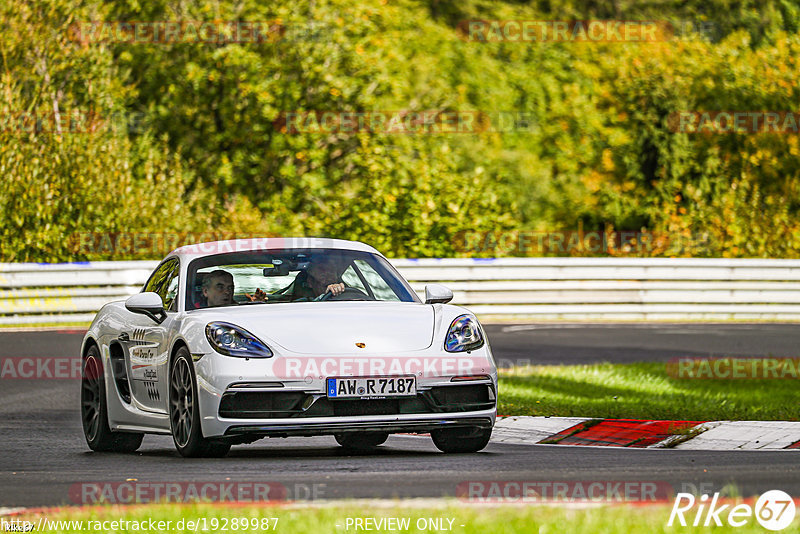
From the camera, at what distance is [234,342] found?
9.01 meters

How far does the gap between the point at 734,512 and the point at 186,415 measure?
4046mm

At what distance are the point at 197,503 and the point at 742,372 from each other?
35.3ft

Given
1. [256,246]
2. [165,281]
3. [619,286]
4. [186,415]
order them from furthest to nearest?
1. [619,286]
2. [165,281]
3. [256,246]
4. [186,415]

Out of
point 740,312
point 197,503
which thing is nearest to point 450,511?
point 197,503

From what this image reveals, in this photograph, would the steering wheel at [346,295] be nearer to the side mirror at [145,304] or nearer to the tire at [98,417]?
the side mirror at [145,304]

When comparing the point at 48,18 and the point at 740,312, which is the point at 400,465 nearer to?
the point at 740,312

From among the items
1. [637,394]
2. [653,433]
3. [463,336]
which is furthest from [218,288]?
[637,394]

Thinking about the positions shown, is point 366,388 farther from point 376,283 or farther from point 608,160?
point 608,160

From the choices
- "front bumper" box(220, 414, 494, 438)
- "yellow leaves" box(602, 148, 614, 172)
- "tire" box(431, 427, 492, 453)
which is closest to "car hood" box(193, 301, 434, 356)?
"front bumper" box(220, 414, 494, 438)

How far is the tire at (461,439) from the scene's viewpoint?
9.67 meters

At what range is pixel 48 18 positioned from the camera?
31.0 metres

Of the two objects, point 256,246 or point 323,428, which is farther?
point 256,246

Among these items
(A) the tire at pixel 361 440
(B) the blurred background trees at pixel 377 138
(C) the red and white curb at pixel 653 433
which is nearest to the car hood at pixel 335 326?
(A) the tire at pixel 361 440

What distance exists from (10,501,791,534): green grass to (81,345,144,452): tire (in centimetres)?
384
